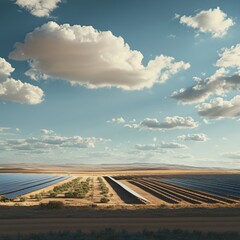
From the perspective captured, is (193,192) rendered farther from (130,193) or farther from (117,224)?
(117,224)

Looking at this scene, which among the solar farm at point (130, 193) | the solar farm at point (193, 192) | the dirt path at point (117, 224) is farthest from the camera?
the solar farm at point (193, 192)

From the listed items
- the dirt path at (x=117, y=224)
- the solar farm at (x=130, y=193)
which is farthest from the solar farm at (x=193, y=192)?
the dirt path at (x=117, y=224)

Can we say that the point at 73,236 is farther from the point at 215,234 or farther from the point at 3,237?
the point at 215,234

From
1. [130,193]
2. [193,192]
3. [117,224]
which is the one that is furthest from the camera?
[193,192]

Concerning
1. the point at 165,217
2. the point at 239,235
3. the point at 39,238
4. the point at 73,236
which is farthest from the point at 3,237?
the point at 165,217

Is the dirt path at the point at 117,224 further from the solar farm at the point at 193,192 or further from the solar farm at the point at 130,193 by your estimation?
the solar farm at the point at 193,192

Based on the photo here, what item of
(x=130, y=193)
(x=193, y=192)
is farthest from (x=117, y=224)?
(x=193, y=192)

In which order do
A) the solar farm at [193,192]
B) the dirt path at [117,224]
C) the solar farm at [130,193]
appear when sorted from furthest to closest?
the solar farm at [193,192] < the solar farm at [130,193] < the dirt path at [117,224]

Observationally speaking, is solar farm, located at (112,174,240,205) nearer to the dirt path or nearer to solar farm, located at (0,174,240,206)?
solar farm, located at (0,174,240,206)
